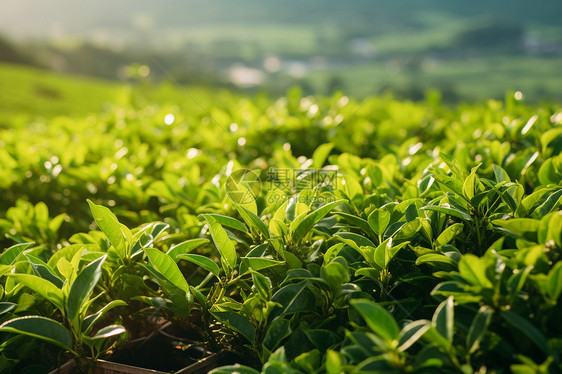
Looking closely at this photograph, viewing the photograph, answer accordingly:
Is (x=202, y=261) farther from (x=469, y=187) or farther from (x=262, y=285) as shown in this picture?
(x=469, y=187)

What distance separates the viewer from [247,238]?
1.91m

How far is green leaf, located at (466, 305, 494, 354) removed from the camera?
1.14 metres

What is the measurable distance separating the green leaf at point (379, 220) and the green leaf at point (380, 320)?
0.45 meters

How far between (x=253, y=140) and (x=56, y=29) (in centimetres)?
1850

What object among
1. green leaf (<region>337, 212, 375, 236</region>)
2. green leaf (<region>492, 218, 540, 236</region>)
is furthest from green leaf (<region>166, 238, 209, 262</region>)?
green leaf (<region>492, 218, 540, 236</region>)

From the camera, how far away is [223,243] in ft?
5.21

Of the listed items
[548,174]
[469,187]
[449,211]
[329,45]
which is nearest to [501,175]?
[548,174]

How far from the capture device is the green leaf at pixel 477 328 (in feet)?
3.73

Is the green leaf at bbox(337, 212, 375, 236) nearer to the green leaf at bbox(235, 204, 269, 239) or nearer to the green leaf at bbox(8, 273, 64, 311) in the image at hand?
the green leaf at bbox(235, 204, 269, 239)

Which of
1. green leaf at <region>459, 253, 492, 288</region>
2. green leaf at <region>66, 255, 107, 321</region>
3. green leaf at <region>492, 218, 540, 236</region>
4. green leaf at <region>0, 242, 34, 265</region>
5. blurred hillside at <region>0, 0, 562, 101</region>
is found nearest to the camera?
green leaf at <region>459, 253, 492, 288</region>

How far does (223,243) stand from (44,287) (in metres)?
0.55

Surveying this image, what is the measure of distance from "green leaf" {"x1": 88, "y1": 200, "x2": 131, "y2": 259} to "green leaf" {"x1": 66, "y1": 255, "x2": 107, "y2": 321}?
0.59ft

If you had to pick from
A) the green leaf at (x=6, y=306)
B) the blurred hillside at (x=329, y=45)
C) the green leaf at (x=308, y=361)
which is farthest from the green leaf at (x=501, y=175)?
the blurred hillside at (x=329, y=45)

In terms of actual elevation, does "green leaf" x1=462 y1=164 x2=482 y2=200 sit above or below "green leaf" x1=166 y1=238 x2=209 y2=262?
above
